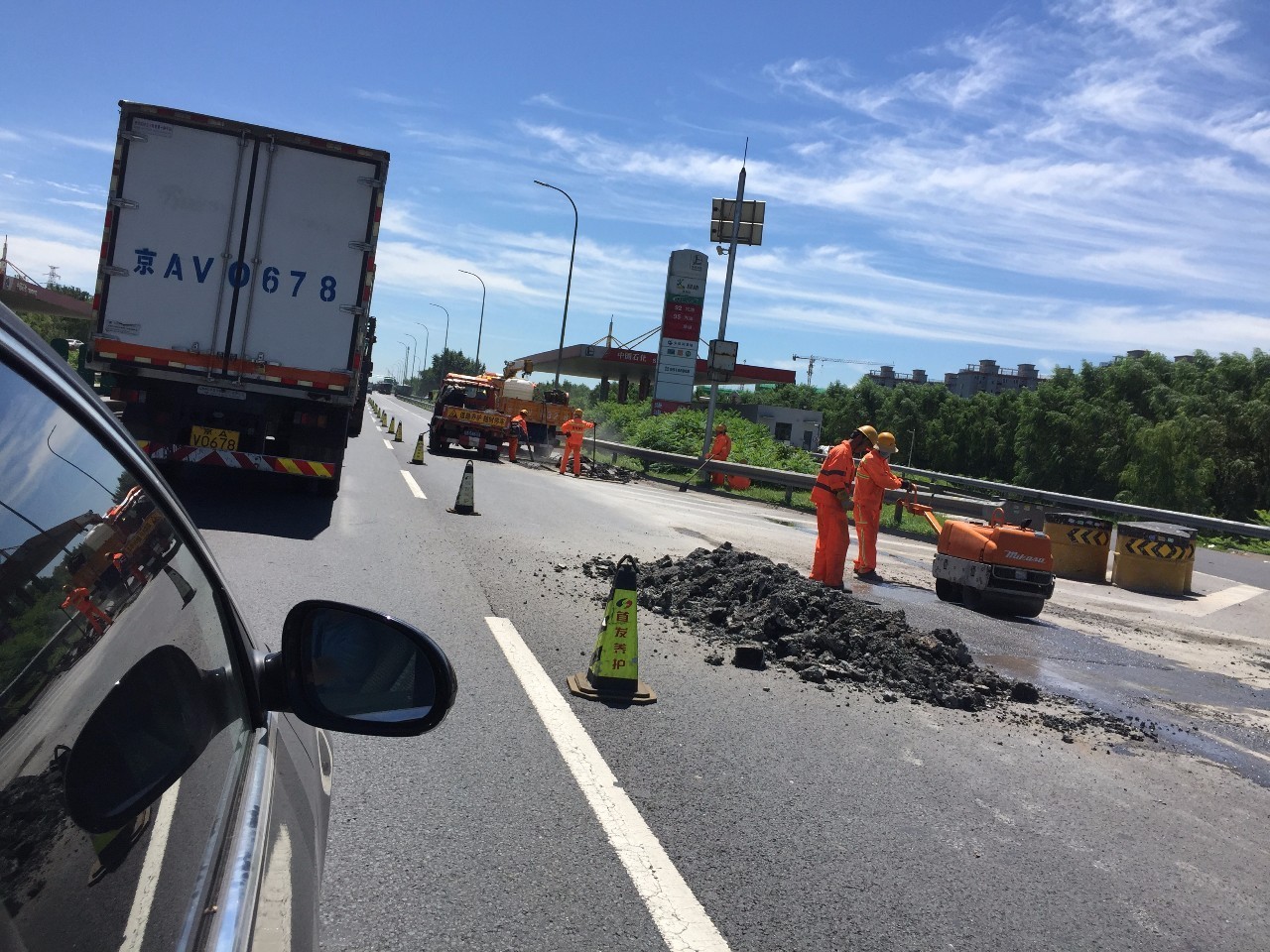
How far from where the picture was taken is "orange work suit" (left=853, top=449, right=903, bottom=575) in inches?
550

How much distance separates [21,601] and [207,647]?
2.32 feet

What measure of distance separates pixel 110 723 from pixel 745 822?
3.67 metres

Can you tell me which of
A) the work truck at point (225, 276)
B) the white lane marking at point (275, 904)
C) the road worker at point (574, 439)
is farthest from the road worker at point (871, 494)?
the road worker at point (574, 439)

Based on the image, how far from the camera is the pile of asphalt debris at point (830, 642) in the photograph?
7.80 meters

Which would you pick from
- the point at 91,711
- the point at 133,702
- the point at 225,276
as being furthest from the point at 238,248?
the point at 91,711

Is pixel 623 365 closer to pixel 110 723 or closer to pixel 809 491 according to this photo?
pixel 809 491

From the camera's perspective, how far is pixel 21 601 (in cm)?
131

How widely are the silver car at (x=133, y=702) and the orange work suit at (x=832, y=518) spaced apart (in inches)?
430

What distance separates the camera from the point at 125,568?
5.40ft

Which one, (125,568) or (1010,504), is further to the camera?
(1010,504)

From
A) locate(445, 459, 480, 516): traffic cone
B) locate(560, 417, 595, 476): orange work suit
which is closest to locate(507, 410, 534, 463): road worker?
locate(560, 417, 595, 476): orange work suit

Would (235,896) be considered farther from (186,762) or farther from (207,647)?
(207,647)

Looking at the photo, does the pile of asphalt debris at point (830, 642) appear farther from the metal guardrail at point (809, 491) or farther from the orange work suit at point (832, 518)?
the metal guardrail at point (809, 491)

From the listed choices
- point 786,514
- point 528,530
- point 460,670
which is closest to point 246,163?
point 528,530
